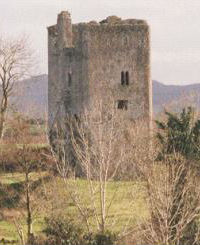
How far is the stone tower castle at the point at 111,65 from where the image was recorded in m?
46.6

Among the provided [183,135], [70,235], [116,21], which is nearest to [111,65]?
[116,21]

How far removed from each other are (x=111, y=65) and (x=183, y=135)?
53.4 ft

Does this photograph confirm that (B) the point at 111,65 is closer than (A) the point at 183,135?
No

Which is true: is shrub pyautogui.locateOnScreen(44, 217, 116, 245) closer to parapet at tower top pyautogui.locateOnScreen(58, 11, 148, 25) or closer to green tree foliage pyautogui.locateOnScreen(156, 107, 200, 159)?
green tree foliage pyautogui.locateOnScreen(156, 107, 200, 159)

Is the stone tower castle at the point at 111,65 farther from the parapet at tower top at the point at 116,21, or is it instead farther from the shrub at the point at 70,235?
the shrub at the point at 70,235

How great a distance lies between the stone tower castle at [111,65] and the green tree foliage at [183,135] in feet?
49.4

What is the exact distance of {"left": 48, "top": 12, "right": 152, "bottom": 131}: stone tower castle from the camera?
4662 cm

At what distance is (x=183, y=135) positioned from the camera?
102 feet

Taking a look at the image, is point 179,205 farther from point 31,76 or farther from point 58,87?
point 58,87

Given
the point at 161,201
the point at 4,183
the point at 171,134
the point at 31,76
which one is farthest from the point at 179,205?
the point at 31,76

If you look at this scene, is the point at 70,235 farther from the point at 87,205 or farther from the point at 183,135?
the point at 87,205

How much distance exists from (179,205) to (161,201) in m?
0.92

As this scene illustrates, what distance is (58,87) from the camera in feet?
160

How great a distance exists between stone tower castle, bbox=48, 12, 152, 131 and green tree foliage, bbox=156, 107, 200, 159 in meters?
15.1
